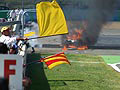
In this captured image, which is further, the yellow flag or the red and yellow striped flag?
the red and yellow striped flag

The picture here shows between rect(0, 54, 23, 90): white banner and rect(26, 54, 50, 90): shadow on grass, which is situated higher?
rect(0, 54, 23, 90): white banner

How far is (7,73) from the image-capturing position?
14.8ft

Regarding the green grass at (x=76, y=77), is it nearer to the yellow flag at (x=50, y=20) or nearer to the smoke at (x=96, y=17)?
the yellow flag at (x=50, y=20)

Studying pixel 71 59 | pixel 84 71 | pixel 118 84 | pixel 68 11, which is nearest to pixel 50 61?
pixel 118 84

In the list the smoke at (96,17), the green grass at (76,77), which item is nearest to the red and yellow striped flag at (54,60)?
the green grass at (76,77)

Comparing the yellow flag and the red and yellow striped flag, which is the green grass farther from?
the yellow flag

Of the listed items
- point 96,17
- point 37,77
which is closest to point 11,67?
point 37,77

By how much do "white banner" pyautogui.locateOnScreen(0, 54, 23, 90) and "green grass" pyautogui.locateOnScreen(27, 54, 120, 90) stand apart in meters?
3.63

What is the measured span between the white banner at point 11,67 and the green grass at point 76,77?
11.9 ft

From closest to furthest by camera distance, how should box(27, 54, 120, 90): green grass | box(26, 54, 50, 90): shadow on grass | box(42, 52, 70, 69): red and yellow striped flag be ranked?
box(42, 52, 70, 69): red and yellow striped flag
box(26, 54, 50, 90): shadow on grass
box(27, 54, 120, 90): green grass

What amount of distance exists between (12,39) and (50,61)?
1.01 m

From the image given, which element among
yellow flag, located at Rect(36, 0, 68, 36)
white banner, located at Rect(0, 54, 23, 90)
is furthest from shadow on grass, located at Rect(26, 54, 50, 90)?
white banner, located at Rect(0, 54, 23, 90)

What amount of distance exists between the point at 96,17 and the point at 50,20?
10.4 metres

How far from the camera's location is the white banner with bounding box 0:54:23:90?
448cm
